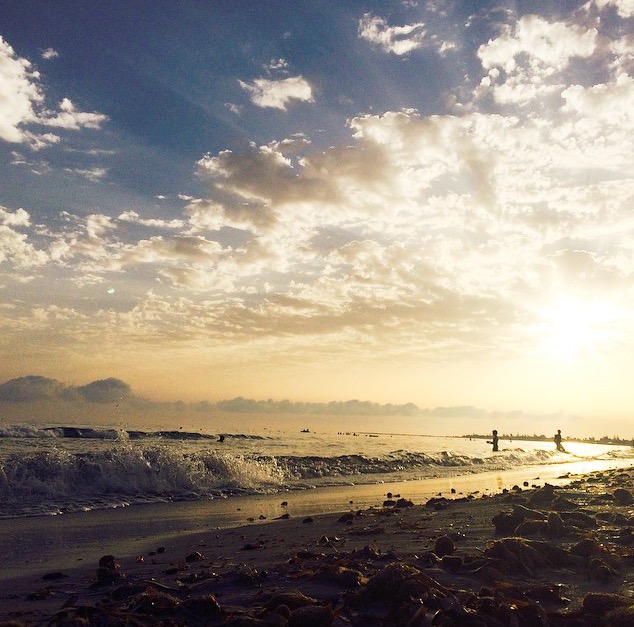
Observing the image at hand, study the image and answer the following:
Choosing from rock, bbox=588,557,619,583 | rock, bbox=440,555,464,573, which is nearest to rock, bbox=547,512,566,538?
rock, bbox=588,557,619,583

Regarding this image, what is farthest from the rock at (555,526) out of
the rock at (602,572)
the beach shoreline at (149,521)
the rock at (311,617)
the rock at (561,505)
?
the beach shoreline at (149,521)

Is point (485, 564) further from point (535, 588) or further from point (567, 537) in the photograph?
point (567, 537)

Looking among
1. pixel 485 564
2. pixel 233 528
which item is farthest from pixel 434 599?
pixel 233 528

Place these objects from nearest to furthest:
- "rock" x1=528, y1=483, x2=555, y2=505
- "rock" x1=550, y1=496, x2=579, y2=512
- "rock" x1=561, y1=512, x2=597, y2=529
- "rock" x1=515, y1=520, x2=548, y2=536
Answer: "rock" x1=515, y1=520, x2=548, y2=536
"rock" x1=561, y1=512, x2=597, y2=529
"rock" x1=550, y1=496, x2=579, y2=512
"rock" x1=528, y1=483, x2=555, y2=505

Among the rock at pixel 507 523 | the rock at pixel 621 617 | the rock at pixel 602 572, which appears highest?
the rock at pixel 621 617

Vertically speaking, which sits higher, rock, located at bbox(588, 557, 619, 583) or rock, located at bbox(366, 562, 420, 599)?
rock, located at bbox(366, 562, 420, 599)

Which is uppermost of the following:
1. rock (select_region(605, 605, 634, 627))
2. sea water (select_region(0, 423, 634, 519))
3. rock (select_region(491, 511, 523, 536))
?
rock (select_region(605, 605, 634, 627))

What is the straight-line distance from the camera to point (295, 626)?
213 inches

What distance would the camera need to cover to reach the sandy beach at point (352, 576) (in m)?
5.82

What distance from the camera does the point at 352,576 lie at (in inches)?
276

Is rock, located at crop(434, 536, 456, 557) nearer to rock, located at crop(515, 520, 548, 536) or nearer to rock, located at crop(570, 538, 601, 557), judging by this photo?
rock, located at crop(570, 538, 601, 557)

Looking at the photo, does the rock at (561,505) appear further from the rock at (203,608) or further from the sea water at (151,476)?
the sea water at (151,476)

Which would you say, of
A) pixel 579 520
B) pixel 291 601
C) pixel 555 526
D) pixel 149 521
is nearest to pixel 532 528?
pixel 555 526

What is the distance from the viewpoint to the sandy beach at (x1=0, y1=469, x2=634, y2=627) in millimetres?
5816
